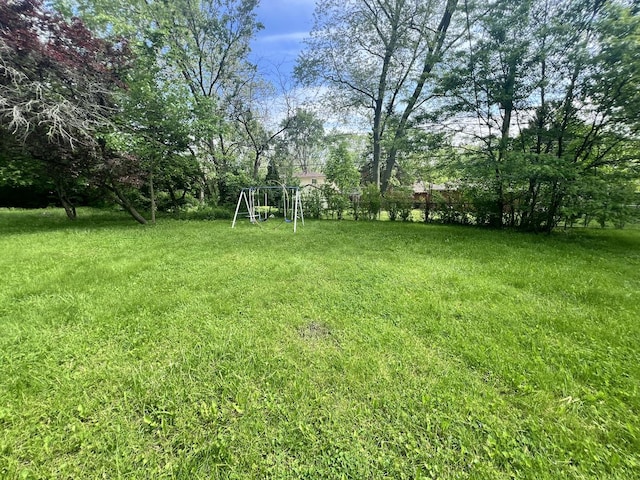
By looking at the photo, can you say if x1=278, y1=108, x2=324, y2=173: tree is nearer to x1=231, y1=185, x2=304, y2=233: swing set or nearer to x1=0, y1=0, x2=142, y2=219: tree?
x1=231, y1=185, x2=304, y2=233: swing set

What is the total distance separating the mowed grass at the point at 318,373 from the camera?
1.21 meters

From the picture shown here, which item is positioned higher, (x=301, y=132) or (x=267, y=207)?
(x=301, y=132)

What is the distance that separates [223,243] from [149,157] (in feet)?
14.6

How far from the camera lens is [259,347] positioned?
79.0 inches

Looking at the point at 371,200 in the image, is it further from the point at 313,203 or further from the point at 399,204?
the point at 313,203

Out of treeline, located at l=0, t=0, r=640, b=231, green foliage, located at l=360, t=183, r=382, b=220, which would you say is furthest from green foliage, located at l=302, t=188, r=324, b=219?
green foliage, located at l=360, t=183, r=382, b=220

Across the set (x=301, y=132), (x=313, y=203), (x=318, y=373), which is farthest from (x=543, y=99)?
(x=301, y=132)

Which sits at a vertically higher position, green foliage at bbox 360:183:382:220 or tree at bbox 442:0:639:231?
tree at bbox 442:0:639:231

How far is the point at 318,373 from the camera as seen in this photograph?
68.3 inches

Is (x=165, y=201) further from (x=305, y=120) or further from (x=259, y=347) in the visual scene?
(x=259, y=347)

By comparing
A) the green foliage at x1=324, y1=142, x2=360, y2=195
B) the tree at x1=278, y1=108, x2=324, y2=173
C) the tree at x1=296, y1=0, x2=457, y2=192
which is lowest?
the green foliage at x1=324, y1=142, x2=360, y2=195

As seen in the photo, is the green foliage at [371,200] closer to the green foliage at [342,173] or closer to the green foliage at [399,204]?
the green foliage at [399,204]

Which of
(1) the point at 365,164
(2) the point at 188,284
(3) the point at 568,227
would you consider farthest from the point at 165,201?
(1) the point at 365,164

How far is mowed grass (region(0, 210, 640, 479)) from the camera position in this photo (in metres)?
1.21
